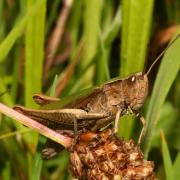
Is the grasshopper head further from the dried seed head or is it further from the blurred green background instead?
the dried seed head

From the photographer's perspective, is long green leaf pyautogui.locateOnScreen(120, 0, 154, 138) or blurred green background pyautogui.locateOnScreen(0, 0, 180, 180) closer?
blurred green background pyautogui.locateOnScreen(0, 0, 180, 180)

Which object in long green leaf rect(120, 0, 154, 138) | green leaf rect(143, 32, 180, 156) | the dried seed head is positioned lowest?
the dried seed head

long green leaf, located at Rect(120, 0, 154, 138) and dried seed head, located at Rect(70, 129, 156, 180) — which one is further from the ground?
long green leaf, located at Rect(120, 0, 154, 138)

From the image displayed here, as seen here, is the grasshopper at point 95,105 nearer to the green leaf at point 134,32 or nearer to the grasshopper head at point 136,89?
the grasshopper head at point 136,89

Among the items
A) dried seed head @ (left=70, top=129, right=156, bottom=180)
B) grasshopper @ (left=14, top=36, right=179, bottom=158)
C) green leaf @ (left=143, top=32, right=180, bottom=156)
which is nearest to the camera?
dried seed head @ (left=70, top=129, right=156, bottom=180)

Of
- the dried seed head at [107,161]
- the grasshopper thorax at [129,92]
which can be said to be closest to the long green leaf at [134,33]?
the grasshopper thorax at [129,92]

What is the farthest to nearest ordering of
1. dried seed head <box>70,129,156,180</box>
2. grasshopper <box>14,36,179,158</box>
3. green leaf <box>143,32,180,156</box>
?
grasshopper <box>14,36,179,158</box> < green leaf <box>143,32,180,156</box> < dried seed head <box>70,129,156,180</box>

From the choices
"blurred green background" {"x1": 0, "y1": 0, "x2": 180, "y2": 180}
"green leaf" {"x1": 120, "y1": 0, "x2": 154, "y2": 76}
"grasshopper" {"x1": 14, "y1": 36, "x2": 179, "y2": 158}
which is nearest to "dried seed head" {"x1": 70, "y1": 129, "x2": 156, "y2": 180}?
"blurred green background" {"x1": 0, "y1": 0, "x2": 180, "y2": 180}

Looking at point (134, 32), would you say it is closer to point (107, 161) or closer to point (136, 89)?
point (136, 89)
